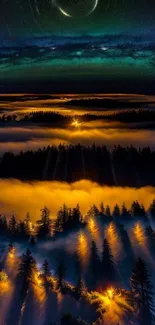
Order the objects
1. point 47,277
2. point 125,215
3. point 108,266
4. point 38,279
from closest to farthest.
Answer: point 47,277 → point 38,279 → point 108,266 → point 125,215

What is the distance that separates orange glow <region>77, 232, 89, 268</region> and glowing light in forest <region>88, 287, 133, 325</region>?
40.4ft

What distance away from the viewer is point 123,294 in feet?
210

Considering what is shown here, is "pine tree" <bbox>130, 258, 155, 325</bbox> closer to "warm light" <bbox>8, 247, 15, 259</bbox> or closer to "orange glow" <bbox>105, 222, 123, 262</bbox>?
"orange glow" <bbox>105, 222, 123, 262</bbox>

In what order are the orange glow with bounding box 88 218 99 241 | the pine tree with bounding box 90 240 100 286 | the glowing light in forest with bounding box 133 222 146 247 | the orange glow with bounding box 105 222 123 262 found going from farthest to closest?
the orange glow with bounding box 88 218 99 241, the glowing light in forest with bounding box 133 222 146 247, the orange glow with bounding box 105 222 123 262, the pine tree with bounding box 90 240 100 286

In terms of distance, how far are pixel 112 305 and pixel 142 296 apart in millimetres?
5309

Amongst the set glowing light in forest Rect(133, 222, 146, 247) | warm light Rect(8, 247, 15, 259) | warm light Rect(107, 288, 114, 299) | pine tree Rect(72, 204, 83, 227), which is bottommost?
warm light Rect(107, 288, 114, 299)

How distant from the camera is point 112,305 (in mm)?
59875

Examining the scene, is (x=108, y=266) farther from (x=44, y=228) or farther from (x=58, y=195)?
(x=58, y=195)

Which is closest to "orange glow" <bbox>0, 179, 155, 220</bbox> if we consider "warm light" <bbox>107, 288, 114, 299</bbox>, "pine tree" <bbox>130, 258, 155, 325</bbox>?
"warm light" <bbox>107, 288, 114, 299</bbox>

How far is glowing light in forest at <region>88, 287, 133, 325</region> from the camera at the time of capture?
5741 centimetres

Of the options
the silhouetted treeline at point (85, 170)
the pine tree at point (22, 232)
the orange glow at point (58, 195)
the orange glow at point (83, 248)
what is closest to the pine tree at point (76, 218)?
the orange glow at point (83, 248)

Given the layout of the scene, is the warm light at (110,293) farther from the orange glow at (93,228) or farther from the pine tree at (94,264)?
the orange glow at (93,228)

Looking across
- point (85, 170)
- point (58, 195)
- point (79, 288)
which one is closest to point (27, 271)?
point (79, 288)

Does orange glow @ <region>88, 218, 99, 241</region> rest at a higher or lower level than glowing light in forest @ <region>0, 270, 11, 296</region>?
higher
